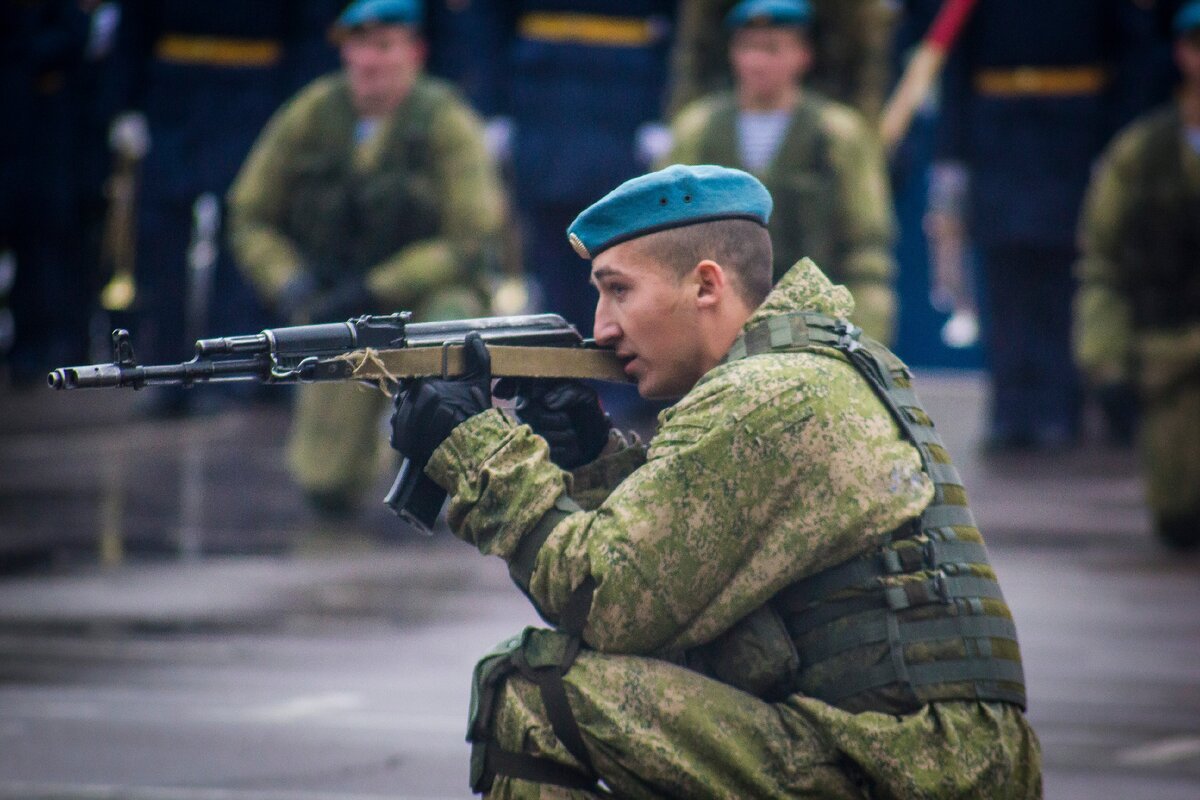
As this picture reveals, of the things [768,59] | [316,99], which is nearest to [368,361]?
[768,59]

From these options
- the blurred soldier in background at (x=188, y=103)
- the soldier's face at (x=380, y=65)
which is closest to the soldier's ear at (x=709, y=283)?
the soldier's face at (x=380, y=65)

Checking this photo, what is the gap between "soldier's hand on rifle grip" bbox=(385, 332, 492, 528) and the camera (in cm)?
346

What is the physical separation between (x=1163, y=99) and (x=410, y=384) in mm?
8862

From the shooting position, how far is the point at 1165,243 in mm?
8859

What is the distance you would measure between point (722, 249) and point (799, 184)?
523 cm

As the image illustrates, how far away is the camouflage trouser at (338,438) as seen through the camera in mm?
9438

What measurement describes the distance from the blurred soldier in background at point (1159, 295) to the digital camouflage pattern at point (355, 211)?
2.37 meters

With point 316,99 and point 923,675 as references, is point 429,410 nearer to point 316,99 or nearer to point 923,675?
point 923,675

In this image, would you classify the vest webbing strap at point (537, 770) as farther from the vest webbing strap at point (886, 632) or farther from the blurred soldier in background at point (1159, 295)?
the blurred soldier in background at point (1159, 295)

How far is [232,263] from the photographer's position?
48.0 feet

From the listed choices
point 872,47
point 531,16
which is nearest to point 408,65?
point 872,47

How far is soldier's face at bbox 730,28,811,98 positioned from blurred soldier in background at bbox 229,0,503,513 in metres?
1.19

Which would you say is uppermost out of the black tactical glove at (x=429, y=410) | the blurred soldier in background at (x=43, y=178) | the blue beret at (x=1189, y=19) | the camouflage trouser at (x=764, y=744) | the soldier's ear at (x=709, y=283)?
the soldier's ear at (x=709, y=283)

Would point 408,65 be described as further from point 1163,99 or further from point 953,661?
point 953,661
